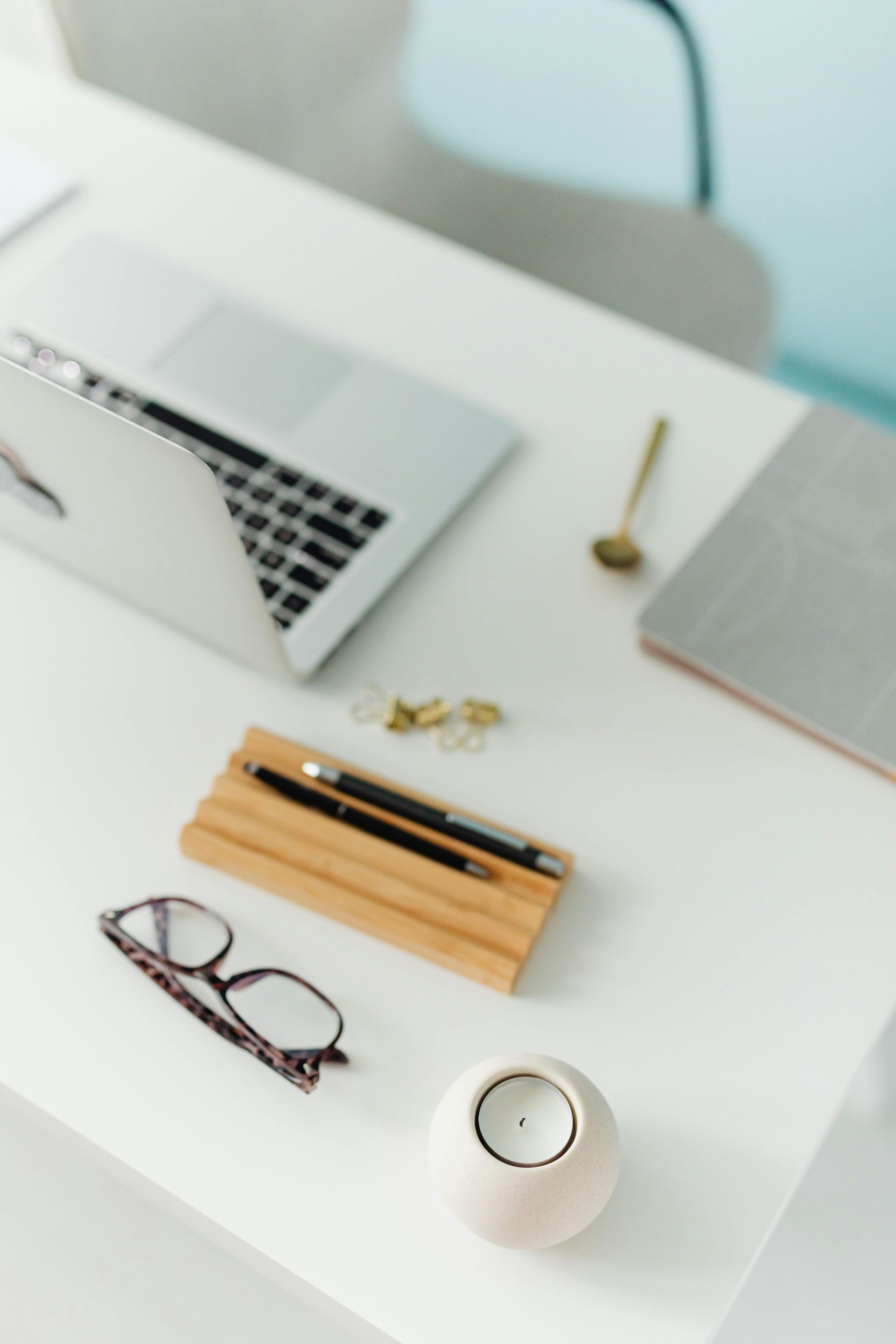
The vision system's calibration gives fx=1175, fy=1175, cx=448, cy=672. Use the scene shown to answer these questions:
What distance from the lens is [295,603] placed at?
0.77 m

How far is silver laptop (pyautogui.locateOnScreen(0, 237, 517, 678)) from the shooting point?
0.64 meters

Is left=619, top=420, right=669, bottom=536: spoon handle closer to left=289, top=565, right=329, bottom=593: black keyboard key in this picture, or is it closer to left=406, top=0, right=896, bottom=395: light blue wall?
left=289, top=565, right=329, bottom=593: black keyboard key

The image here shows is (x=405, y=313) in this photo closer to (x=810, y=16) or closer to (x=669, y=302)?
(x=669, y=302)

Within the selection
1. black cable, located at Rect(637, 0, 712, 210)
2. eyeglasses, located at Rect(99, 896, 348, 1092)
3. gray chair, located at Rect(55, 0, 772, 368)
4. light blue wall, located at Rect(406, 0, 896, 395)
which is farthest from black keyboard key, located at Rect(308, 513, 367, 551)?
light blue wall, located at Rect(406, 0, 896, 395)

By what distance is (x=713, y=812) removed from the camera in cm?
70

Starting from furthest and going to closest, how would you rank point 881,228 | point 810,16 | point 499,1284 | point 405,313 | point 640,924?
point 881,228 → point 810,16 → point 405,313 → point 640,924 → point 499,1284

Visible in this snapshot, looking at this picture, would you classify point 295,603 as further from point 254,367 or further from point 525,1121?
point 525,1121

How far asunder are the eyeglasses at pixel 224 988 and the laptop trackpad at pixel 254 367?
388 millimetres

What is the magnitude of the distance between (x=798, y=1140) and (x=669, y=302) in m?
1.02

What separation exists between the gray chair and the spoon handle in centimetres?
50

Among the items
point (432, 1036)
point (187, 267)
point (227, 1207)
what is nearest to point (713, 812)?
point (432, 1036)

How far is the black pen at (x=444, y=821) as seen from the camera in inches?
25.9

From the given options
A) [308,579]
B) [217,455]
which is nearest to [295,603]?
[308,579]

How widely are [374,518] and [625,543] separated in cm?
17
